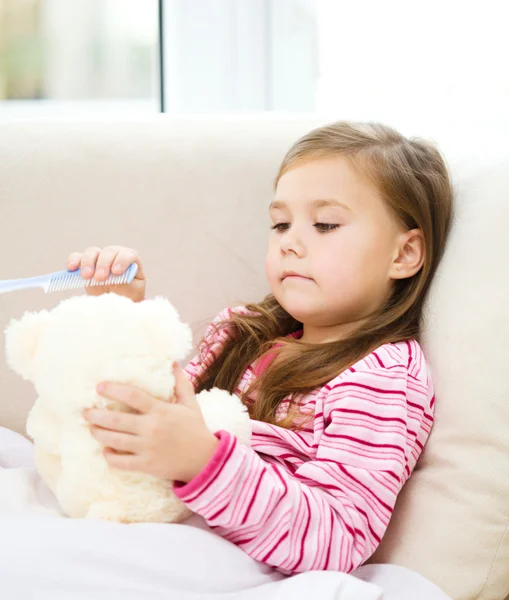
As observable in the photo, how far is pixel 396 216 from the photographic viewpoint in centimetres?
100

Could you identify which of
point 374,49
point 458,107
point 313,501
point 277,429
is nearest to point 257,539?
point 313,501

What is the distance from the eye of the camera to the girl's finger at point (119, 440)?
0.68 m

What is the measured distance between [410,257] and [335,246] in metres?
0.12

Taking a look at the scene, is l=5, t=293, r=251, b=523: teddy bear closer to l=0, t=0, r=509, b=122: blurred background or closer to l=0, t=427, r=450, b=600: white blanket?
l=0, t=427, r=450, b=600: white blanket

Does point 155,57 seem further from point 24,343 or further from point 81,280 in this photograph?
point 24,343

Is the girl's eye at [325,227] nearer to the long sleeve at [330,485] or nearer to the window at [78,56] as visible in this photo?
the long sleeve at [330,485]

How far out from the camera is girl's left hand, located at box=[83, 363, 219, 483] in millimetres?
679

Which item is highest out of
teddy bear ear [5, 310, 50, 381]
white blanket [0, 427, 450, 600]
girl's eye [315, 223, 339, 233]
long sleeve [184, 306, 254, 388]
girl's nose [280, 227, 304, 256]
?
girl's eye [315, 223, 339, 233]

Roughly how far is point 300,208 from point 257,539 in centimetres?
43

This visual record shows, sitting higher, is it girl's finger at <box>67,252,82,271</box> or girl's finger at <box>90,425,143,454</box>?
girl's finger at <box>67,252,82,271</box>

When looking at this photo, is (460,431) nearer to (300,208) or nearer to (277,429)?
(277,429)

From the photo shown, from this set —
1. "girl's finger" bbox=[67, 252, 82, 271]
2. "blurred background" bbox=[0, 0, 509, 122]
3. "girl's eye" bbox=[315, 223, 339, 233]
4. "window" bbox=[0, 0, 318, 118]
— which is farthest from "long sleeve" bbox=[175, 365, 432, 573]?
"window" bbox=[0, 0, 318, 118]

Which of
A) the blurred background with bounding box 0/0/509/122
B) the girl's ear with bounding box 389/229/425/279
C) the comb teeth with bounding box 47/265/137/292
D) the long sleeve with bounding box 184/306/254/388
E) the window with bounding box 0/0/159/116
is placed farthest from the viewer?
the window with bounding box 0/0/159/116

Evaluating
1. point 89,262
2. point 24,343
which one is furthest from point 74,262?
point 24,343
